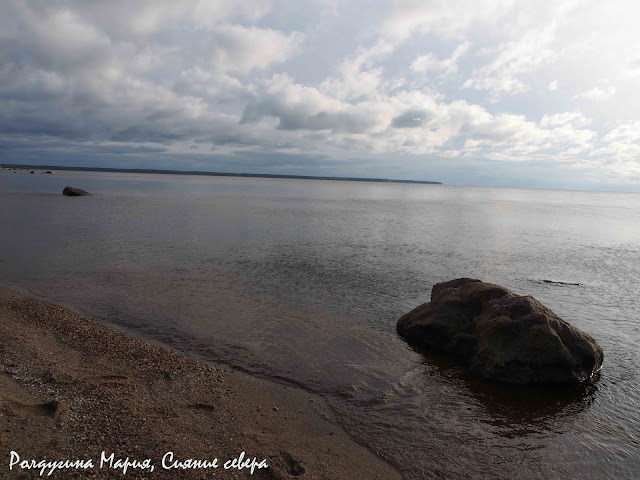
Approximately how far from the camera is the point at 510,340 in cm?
1200

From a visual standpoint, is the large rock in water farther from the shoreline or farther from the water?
the shoreline

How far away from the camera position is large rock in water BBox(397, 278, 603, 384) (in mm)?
11484

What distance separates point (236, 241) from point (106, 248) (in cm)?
923

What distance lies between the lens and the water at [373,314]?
29.3 feet

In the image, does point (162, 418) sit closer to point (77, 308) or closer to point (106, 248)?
point (77, 308)

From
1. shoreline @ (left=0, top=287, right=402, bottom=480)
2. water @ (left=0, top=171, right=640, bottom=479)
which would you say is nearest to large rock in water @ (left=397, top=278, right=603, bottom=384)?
water @ (left=0, top=171, right=640, bottom=479)

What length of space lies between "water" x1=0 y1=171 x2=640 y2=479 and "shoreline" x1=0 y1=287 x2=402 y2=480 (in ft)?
2.97

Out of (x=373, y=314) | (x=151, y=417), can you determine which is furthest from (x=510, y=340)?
(x=151, y=417)

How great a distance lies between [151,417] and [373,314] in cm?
1019

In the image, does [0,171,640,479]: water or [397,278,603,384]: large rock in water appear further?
[397,278,603,384]: large rock in water

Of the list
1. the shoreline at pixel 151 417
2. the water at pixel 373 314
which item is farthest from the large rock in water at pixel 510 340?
the shoreline at pixel 151 417

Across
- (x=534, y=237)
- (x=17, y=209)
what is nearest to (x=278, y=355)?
(x=534, y=237)

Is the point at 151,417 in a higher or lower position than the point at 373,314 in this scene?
higher

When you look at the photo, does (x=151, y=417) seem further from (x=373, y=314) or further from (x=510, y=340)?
(x=373, y=314)
